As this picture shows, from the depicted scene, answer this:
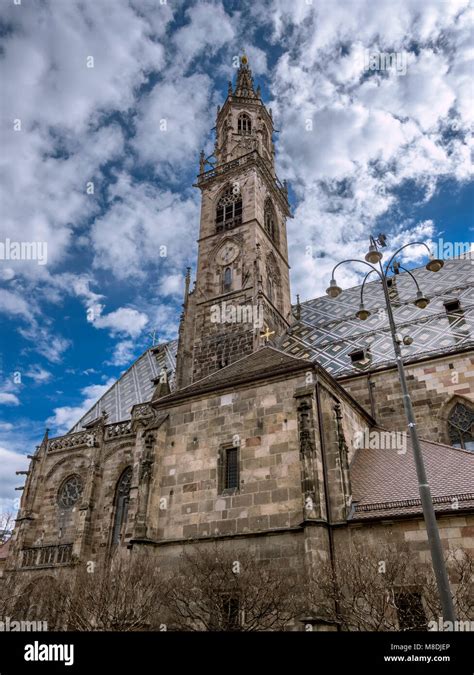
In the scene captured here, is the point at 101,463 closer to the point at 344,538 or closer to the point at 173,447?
the point at 173,447

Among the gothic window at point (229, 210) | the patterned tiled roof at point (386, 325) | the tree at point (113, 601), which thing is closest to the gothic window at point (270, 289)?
the patterned tiled roof at point (386, 325)

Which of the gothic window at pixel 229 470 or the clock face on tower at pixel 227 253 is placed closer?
the gothic window at pixel 229 470

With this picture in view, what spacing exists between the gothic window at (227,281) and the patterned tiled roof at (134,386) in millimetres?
5340

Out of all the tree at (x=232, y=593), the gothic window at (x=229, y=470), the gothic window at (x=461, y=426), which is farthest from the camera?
the gothic window at (x=461, y=426)

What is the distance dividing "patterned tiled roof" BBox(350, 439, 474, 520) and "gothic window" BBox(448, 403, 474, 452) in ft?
11.5

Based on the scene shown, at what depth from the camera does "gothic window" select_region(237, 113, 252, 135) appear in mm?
34156

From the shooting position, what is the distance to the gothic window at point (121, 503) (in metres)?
19.7

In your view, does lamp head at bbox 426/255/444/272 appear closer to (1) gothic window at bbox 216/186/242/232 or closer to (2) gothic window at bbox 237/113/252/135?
(1) gothic window at bbox 216/186/242/232

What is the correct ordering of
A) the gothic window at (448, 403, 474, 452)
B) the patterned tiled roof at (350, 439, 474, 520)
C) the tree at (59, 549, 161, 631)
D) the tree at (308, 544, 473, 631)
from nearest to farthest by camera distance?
1. the tree at (308, 544, 473, 631)
2. the tree at (59, 549, 161, 631)
3. the patterned tiled roof at (350, 439, 474, 520)
4. the gothic window at (448, 403, 474, 452)

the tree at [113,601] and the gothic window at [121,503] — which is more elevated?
the gothic window at [121,503]

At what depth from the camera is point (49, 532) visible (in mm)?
21453

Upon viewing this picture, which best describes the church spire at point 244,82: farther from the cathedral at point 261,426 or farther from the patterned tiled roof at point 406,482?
the patterned tiled roof at point 406,482

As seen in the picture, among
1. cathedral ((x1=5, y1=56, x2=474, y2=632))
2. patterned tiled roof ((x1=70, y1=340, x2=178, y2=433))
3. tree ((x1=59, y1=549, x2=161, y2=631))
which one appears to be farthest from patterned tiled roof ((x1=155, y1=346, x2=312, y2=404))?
patterned tiled roof ((x1=70, y1=340, x2=178, y2=433))
